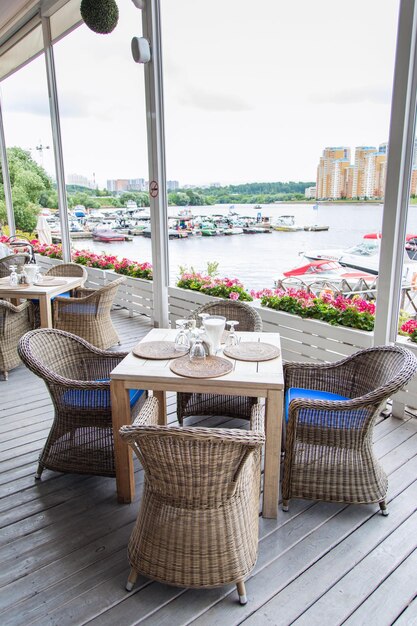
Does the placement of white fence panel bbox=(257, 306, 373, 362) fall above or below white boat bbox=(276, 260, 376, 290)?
below

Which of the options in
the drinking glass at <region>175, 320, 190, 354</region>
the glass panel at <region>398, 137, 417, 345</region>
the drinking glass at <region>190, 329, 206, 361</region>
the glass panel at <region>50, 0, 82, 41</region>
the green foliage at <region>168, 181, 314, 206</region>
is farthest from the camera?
the glass panel at <region>50, 0, 82, 41</region>

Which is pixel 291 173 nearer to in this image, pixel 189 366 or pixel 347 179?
pixel 347 179

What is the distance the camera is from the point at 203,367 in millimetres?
2393

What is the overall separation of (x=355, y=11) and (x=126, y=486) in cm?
365

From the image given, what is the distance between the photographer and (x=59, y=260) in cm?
770

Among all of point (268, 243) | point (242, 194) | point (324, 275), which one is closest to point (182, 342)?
point (324, 275)

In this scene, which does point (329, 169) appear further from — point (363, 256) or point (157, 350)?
point (157, 350)

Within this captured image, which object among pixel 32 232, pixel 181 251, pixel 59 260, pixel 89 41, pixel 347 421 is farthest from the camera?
pixel 32 232

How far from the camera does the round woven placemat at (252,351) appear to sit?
2543 millimetres

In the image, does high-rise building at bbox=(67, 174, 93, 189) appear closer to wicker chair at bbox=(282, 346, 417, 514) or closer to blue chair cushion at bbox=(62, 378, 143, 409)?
blue chair cushion at bbox=(62, 378, 143, 409)

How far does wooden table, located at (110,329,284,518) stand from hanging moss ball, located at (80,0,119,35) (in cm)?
311

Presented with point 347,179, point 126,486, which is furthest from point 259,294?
point 126,486

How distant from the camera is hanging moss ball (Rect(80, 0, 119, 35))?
3.89 meters

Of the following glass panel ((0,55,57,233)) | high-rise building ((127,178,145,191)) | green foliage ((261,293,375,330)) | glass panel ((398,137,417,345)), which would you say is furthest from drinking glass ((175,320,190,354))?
glass panel ((0,55,57,233))
